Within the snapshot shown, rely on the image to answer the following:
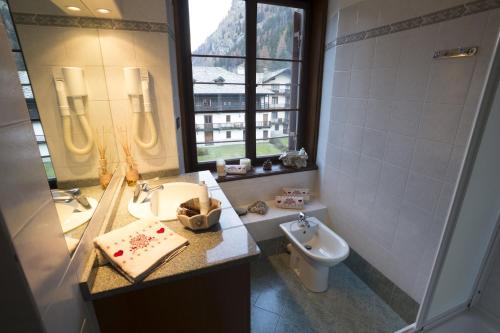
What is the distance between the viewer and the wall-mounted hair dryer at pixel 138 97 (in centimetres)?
145

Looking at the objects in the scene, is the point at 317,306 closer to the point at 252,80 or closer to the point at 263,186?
the point at 263,186

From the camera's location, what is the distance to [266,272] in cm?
206

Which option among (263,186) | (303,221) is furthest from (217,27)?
(303,221)

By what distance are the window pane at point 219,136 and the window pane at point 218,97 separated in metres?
0.06

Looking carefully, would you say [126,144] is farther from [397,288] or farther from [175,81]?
[397,288]

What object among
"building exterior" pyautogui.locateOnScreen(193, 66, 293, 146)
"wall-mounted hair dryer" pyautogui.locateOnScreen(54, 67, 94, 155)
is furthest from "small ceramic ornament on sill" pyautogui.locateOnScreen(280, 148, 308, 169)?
"wall-mounted hair dryer" pyautogui.locateOnScreen(54, 67, 94, 155)

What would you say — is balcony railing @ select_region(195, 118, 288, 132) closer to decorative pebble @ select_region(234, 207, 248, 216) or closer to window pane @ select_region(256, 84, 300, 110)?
window pane @ select_region(256, 84, 300, 110)

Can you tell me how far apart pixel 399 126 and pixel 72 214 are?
1792 millimetres

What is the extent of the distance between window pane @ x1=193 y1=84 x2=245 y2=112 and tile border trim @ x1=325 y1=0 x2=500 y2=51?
98 cm

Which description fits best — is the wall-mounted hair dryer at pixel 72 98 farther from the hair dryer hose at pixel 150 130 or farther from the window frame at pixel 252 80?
the window frame at pixel 252 80

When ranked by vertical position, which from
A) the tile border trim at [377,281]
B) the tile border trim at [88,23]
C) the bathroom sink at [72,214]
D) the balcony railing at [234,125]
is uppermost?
the tile border trim at [88,23]

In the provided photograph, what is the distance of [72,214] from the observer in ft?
2.88

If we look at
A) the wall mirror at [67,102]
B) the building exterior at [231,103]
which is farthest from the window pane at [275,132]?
the wall mirror at [67,102]

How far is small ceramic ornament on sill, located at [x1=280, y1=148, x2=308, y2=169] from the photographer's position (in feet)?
7.76
